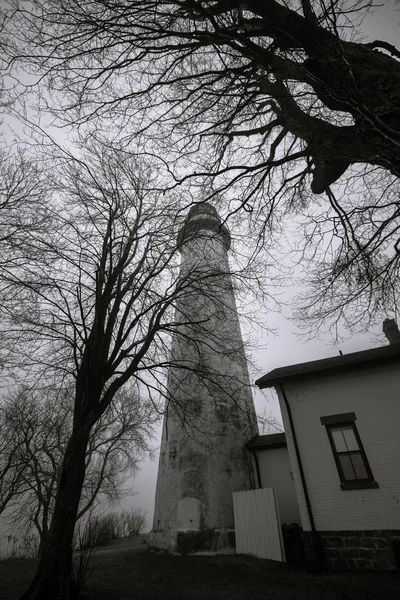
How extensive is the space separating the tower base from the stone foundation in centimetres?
273

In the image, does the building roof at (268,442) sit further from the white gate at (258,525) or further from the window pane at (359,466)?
the window pane at (359,466)

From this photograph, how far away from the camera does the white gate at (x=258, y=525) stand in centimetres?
812

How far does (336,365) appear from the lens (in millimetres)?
8883

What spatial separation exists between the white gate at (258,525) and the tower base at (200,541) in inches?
13.2

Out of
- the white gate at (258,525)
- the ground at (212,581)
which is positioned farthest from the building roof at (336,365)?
the ground at (212,581)

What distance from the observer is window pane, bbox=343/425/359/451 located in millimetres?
8210

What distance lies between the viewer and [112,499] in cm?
2073

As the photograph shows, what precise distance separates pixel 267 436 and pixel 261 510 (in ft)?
9.26

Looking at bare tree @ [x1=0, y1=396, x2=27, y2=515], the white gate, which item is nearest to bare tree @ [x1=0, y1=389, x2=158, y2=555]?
bare tree @ [x1=0, y1=396, x2=27, y2=515]

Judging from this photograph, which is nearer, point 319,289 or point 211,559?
point 319,289

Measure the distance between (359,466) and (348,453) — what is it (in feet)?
1.20

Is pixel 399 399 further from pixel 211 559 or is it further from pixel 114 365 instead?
pixel 114 365

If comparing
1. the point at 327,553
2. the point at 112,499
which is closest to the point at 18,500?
the point at 112,499

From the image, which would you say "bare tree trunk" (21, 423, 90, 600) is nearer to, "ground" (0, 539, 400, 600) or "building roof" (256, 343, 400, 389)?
"ground" (0, 539, 400, 600)
